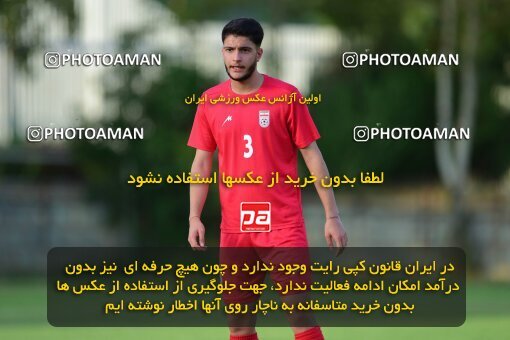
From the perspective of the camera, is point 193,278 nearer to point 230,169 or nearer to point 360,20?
point 360,20

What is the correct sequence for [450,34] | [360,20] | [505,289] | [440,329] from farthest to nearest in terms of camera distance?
[360,20]
[450,34]
[505,289]
[440,329]

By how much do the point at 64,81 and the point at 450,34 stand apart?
845 cm

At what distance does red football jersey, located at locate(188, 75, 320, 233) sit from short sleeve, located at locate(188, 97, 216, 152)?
0.39ft

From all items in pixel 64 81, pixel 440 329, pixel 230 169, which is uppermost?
pixel 64 81

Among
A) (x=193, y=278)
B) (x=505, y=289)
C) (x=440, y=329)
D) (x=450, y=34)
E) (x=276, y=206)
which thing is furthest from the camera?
(x=450, y=34)

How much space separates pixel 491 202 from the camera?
3080 centimetres

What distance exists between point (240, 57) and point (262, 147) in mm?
594

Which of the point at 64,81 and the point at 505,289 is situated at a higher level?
the point at 64,81

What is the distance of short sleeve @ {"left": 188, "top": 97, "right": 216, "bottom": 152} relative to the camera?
9258 mm

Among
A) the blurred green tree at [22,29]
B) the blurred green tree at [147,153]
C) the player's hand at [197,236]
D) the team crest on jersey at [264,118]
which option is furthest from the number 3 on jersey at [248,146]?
the blurred green tree at [22,29]

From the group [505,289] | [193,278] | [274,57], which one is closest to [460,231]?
[505,289]

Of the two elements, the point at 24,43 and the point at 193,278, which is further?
the point at 24,43

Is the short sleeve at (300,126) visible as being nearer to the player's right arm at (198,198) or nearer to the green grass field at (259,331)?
the player's right arm at (198,198)

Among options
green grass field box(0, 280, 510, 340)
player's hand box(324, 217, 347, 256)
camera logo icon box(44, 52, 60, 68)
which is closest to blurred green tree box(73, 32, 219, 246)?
green grass field box(0, 280, 510, 340)
